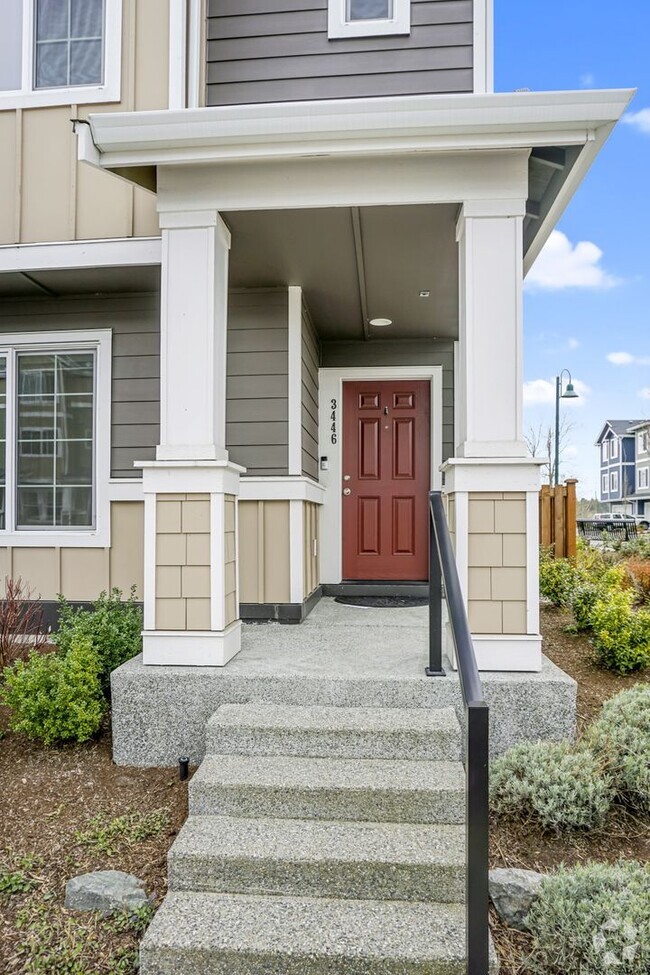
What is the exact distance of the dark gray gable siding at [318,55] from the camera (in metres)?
4.05

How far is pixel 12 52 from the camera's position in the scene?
4.33 m

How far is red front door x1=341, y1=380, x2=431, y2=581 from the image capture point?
18.0ft

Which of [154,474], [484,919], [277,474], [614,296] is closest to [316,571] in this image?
[277,474]

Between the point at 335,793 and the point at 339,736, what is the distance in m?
0.28

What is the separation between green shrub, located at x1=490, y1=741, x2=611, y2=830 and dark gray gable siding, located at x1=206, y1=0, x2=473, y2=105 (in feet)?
12.5

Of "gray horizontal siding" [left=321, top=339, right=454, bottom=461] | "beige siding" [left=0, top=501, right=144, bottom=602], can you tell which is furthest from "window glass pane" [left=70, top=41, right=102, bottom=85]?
"beige siding" [left=0, top=501, right=144, bottom=602]

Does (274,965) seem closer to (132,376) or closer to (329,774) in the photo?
(329,774)

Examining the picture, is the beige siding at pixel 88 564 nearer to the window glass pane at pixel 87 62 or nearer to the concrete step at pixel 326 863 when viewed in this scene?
the concrete step at pixel 326 863

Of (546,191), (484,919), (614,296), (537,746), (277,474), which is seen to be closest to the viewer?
(484,919)

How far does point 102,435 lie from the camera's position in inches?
181

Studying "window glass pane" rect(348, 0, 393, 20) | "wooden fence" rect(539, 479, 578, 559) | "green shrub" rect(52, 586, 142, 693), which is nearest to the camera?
"green shrub" rect(52, 586, 142, 693)

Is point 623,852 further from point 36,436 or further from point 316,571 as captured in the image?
point 36,436

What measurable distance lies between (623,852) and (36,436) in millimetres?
4267

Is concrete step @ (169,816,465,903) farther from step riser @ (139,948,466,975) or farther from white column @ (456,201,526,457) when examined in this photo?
white column @ (456,201,526,457)
